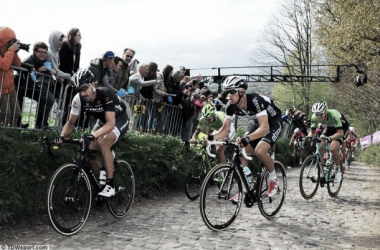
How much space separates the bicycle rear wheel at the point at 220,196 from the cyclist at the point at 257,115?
0.54 ft

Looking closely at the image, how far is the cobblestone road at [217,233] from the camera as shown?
5.95 meters

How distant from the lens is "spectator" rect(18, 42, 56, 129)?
25.0ft

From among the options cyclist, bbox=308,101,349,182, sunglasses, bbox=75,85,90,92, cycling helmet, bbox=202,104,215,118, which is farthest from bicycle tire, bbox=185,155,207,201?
sunglasses, bbox=75,85,90,92

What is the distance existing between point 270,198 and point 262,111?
156cm

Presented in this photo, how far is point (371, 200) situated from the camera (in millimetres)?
11484

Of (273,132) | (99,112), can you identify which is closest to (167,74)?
(273,132)

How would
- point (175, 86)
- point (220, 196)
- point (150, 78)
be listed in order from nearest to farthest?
1. point (220, 196)
2. point (150, 78)
3. point (175, 86)

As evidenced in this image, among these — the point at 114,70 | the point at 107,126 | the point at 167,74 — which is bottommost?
the point at 107,126

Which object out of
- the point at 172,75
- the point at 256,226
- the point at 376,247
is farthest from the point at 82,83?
the point at 172,75

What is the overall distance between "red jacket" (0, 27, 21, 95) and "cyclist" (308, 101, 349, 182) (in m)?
6.88

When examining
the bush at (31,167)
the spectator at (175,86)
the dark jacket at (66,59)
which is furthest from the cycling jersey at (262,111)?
the spectator at (175,86)

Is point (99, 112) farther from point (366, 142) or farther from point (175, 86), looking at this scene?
point (366, 142)

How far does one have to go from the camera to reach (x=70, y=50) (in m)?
8.70

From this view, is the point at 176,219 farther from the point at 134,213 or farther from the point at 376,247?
the point at 376,247
